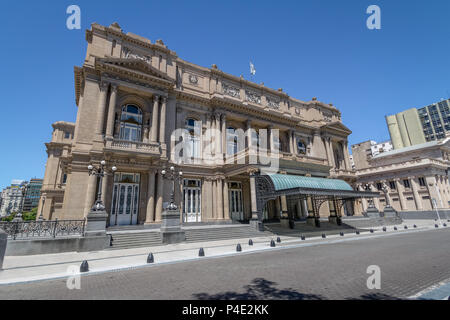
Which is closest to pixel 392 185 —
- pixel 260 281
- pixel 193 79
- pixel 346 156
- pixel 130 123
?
pixel 346 156

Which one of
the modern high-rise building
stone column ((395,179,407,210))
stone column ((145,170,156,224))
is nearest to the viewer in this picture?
stone column ((145,170,156,224))

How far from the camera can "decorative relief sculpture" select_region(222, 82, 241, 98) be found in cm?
2848

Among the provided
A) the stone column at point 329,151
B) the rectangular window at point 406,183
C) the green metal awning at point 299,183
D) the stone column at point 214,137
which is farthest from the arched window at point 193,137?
the rectangular window at point 406,183

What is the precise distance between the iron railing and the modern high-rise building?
87.2 meters

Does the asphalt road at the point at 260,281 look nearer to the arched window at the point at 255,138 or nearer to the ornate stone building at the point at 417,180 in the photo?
the arched window at the point at 255,138

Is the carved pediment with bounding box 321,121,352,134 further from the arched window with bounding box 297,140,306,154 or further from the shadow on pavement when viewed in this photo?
the shadow on pavement

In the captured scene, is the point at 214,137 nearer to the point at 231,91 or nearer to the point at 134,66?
the point at 231,91

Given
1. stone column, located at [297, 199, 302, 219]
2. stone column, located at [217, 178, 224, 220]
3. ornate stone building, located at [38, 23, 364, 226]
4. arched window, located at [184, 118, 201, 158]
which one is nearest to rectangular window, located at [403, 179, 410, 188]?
ornate stone building, located at [38, 23, 364, 226]

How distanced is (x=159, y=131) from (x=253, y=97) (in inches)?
593

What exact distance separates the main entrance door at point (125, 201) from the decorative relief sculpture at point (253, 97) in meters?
18.4

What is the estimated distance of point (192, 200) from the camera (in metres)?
23.4

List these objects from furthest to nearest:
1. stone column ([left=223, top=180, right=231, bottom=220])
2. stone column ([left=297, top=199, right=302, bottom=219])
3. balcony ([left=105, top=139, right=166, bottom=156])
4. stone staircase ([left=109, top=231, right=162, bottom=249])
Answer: stone column ([left=297, top=199, right=302, bottom=219]), stone column ([left=223, top=180, right=231, bottom=220]), balcony ([left=105, top=139, right=166, bottom=156]), stone staircase ([left=109, top=231, right=162, bottom=249])

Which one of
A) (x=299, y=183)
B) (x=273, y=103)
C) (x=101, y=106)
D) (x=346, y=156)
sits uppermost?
(x=273, y=103)
